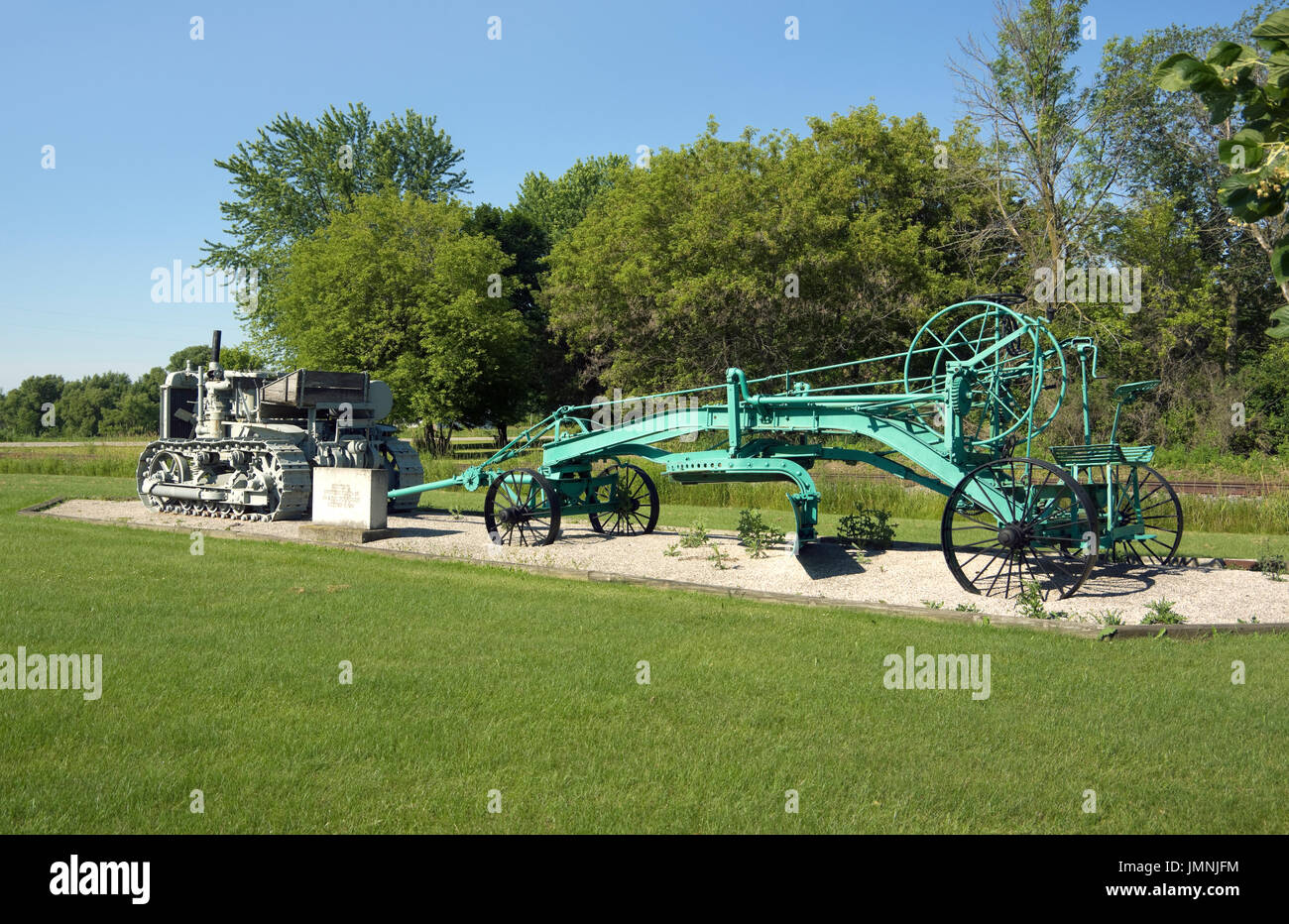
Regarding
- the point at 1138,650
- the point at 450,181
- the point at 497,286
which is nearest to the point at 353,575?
the point at 1138,650

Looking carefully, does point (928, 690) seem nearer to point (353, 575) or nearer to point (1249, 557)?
point (353, 575)

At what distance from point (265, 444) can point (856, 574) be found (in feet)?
35.7

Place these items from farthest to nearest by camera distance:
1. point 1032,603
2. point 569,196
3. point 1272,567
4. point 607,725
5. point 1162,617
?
1. point 569,196
2. point 1272,567
3. point 1032,603
4. point 1162,617
5. point 607,725

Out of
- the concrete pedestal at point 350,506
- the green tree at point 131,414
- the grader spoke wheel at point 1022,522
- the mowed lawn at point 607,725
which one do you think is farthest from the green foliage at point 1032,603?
the green tree at point 131,414

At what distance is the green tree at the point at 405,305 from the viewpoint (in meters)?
37.1

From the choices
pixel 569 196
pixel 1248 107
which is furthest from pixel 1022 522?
pixel 569 196

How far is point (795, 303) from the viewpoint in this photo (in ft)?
105

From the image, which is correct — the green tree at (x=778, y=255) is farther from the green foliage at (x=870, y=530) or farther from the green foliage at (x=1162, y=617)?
the green foliage at (x=1162, y=617)

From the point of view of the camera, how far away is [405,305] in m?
38.1

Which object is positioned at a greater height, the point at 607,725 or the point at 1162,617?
the point at 1162,617

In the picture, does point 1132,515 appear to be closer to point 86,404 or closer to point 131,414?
point 131,414

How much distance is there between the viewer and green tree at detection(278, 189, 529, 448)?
122 ft

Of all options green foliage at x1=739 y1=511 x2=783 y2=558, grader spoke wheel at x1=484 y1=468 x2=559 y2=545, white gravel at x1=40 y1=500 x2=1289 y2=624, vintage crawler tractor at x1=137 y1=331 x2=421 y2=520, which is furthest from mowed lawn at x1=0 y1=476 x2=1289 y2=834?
vintage crawler tractor at x1=137 y1=331 x2=421 y2=520

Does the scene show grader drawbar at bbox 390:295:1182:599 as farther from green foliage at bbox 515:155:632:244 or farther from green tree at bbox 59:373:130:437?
green tree at bbox 59:373:130:437
